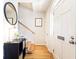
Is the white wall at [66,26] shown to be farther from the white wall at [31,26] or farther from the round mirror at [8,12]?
the white wall at [31,26]

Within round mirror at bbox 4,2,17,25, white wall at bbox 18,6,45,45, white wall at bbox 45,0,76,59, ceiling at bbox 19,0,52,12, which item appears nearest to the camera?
white wall at bbox 45,0,76,59

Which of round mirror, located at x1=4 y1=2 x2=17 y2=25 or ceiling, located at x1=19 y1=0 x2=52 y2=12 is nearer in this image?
round mirror, located at x1=4 y1=2 x2=17 y2=25

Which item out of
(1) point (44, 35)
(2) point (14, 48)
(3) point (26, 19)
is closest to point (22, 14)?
(3) point (26, 19)

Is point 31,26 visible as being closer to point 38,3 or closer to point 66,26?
point 38,3

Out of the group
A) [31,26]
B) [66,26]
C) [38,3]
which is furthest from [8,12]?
[31,26]

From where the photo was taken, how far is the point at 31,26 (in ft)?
28.7

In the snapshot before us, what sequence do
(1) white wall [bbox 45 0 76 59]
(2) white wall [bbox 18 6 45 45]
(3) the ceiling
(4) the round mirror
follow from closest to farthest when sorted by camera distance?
(1) white wall [bbox 45 0 76 59] < (4) the round mirror < (3) the ceiling < (2) white wall [bbox 18 6 45 45]

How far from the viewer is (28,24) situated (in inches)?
343

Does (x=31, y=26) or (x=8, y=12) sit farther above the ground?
(x=8, y=12)

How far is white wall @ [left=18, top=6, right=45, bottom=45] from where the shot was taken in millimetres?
8664

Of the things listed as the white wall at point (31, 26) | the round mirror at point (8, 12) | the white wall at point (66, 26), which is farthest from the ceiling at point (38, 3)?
the white wall at point (66, 26)

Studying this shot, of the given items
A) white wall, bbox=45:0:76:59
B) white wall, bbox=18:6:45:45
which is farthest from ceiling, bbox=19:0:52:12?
white wall, bbox=45:0:76:59

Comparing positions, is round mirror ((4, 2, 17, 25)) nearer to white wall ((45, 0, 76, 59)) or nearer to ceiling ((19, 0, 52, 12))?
white wall ((45, 0, 76, 59))

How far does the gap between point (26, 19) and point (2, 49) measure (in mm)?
5729
